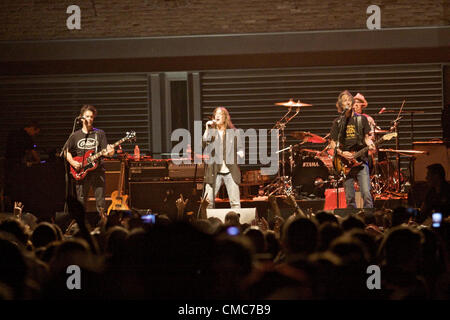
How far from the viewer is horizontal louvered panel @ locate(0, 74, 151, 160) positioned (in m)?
15.3

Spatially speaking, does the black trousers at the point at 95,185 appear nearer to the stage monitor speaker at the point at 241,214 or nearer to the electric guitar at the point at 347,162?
the stage monitor speaker at the point at 241,214

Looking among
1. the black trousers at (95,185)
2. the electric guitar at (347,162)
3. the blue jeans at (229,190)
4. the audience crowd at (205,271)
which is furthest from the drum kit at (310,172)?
the audience crowd at (205,271)

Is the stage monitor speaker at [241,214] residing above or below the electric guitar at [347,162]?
below

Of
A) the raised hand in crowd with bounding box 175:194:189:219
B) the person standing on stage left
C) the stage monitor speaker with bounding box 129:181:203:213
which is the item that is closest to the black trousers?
the stage monitor speaker with bounding box 129:181:203:213

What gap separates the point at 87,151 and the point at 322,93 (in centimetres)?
680

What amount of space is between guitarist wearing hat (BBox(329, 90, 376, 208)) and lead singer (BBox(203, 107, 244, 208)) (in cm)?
168

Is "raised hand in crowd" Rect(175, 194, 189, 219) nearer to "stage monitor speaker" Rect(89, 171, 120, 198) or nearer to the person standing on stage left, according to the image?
"stage monitor speaker" Rect(89, 171, 120, 198)

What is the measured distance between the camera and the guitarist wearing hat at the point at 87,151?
10.3 metres

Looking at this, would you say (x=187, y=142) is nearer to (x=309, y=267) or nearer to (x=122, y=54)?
(x=122, y=54)

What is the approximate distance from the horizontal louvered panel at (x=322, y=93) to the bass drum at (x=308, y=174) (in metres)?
1.57

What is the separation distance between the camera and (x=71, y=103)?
1535cm

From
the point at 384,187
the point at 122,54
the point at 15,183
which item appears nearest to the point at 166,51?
the point at 122,54
